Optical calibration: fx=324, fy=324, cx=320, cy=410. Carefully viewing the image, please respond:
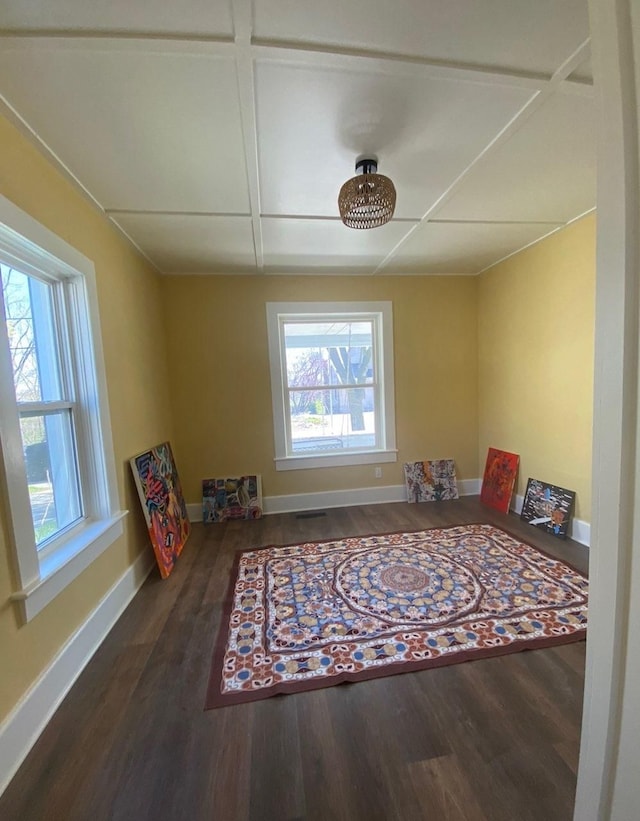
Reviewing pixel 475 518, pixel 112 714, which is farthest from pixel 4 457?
pixel 475 518

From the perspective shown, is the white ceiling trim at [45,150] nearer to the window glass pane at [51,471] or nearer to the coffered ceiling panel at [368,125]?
the coffered ceiling panel at [368,125]

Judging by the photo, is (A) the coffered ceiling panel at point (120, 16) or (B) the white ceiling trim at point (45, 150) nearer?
(A) the coffered ceiling panel at point (120, 16)

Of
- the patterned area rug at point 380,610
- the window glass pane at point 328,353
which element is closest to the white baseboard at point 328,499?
the patterned area rug at point 380,610

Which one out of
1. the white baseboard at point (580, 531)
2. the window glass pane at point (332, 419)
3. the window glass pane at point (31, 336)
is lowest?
the white baseboard at point (580, 531)

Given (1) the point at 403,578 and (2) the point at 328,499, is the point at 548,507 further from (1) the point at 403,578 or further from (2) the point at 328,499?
(2) the point at 328,499

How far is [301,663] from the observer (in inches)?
60.7

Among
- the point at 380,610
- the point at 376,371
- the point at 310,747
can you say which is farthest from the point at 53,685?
the point at 376,371

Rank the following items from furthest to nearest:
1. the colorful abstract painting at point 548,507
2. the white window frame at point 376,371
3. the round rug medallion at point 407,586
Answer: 1. the white window frame at point 376,371
2. the colorful abstract painting at point 548,507
3. the round rug medallion at point 407,586

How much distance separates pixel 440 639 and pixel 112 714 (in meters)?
1.51

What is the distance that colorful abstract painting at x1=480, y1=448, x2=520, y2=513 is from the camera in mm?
3221

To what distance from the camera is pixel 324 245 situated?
2.70m

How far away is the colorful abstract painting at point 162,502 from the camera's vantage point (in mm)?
2330

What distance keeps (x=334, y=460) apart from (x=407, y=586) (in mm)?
1585

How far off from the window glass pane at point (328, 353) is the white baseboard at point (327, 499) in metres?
1.19
